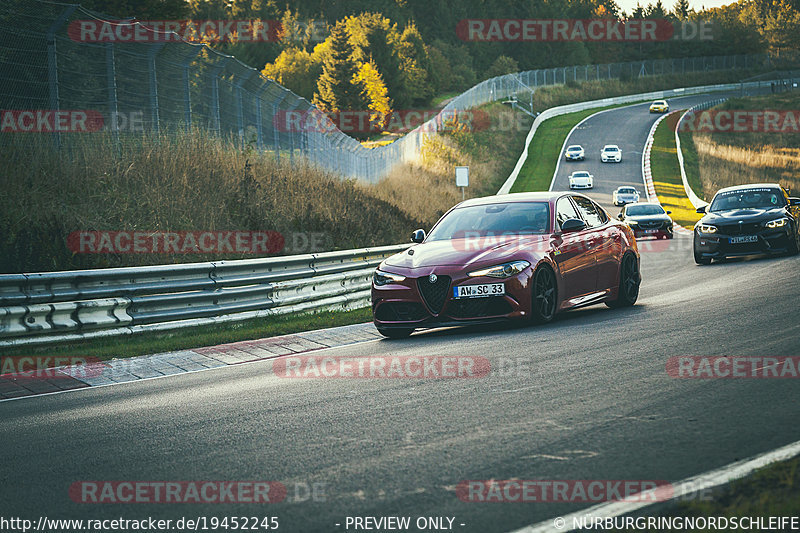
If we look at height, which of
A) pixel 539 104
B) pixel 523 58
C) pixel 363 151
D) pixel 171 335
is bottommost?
pixel 171 335

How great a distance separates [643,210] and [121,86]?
67.1ft

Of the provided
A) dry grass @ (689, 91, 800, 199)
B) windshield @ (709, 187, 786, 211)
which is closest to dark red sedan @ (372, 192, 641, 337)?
windshield @ (709, 187, 786, 211)

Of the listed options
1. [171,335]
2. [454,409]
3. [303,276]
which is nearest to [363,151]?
[303,276]

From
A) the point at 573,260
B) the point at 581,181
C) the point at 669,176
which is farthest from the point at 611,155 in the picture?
the point at 573,260

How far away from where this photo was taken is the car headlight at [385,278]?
1111 cm

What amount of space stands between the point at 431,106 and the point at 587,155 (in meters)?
49.1

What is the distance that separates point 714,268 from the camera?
18.8 meters

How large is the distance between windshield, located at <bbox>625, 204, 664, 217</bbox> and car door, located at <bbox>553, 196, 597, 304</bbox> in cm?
2019

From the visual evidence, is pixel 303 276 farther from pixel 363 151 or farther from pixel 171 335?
pixel 363 151

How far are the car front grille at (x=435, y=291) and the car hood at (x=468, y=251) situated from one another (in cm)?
22

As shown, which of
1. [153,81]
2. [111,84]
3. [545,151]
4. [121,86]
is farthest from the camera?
[545,151]

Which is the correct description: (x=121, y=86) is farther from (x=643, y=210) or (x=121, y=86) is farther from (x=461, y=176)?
(x=461, y=176)

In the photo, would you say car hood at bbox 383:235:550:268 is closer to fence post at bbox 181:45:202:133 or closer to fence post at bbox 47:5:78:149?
fence post at bbox 47:5:78:149

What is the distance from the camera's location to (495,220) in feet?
39.7
